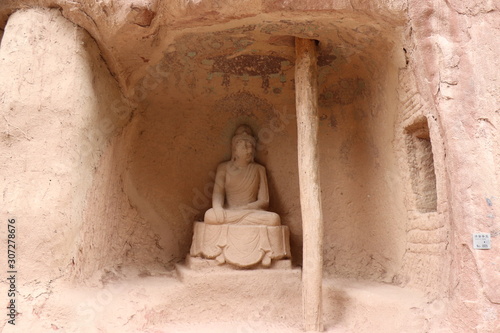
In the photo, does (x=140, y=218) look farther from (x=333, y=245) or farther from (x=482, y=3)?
(x=482, y=3)

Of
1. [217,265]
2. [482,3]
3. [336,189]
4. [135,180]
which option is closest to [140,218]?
[135,180]

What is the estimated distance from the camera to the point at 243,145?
4812mm

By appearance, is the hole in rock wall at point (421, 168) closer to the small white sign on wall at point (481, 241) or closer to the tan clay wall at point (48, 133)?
the small white sign on wall at point (481, 241)

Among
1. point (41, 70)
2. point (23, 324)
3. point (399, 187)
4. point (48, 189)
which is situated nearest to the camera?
point (23, 324)

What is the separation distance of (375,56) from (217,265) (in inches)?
92.5

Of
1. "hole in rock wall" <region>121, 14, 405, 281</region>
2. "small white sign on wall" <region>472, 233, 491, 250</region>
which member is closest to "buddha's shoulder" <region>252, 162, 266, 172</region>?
"hole in rock wall" <region>121, 14, 405, 281</region>

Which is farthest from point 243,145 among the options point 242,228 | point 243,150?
point 242,228

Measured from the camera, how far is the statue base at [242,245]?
407cm

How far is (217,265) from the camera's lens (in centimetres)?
411

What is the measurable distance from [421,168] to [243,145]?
1.85 meters

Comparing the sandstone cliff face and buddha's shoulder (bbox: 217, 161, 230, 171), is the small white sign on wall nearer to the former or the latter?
the sandstone cliff face

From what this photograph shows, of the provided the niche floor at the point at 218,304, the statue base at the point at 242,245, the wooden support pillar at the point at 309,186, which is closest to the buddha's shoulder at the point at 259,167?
the statue base at the point at 242,245

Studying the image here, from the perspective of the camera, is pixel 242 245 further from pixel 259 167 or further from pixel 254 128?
pixel 254 128

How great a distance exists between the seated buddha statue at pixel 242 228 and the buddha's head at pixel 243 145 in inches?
0.4
